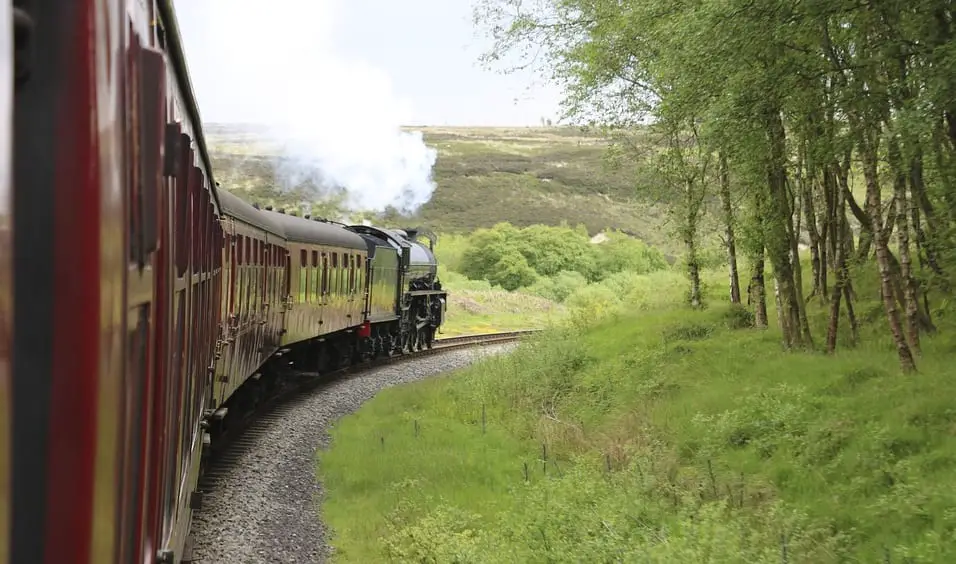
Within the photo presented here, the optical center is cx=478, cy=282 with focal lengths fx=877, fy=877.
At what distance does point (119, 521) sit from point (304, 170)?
3720 centimetres

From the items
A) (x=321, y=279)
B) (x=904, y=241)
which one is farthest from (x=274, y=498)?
(x=904, y=241)

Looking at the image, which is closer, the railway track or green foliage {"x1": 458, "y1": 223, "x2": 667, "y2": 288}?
the railway track

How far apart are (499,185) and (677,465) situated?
94.4 m

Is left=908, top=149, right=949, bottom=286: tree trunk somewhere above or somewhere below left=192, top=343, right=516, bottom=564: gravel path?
above

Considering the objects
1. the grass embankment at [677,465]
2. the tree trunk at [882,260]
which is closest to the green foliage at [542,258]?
the grass embankment at [677,465]

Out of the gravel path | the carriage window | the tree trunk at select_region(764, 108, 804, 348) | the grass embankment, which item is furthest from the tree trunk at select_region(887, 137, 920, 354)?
the carriage window

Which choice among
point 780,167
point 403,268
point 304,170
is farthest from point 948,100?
point 304,170

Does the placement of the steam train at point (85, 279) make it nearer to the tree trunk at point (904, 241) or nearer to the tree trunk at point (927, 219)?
the tree trunk at point (904, 241)

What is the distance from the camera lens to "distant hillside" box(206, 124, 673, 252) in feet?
290

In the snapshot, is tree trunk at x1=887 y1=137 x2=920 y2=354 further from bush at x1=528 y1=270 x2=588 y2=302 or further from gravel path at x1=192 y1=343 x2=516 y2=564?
bush at x1=528 y1=270 x2=588 y2=302

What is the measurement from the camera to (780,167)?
43.3ft

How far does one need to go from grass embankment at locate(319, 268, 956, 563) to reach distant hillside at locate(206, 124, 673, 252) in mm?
56194

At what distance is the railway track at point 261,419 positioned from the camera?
1027 cm

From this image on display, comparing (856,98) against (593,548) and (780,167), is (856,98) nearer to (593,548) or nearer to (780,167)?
(780,167)
